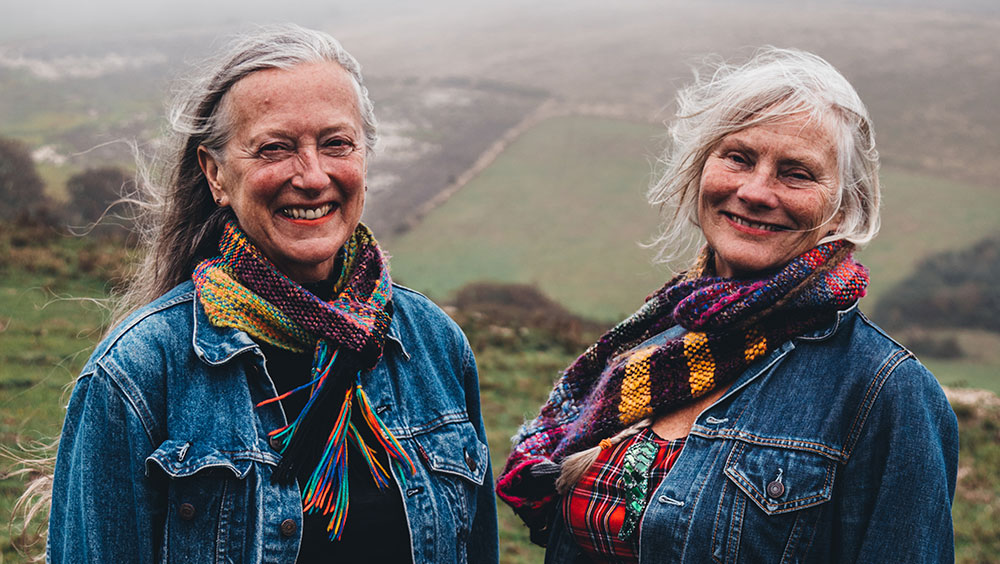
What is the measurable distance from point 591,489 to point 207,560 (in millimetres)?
1205

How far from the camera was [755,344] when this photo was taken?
7.83 feet

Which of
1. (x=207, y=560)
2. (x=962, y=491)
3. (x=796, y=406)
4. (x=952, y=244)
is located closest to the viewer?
(x=207, y=560)

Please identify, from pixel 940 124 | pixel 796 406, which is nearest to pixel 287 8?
pixel 940 124

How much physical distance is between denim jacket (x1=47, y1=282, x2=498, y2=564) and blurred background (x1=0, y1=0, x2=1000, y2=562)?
101 cm

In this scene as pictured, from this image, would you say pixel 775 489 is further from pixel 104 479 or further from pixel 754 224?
pixel 104 479

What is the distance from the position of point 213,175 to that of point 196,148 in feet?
0.34

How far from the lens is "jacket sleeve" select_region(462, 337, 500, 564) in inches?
114

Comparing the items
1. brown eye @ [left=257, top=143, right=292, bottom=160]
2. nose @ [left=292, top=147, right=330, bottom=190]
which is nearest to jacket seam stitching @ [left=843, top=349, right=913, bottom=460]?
nose @ [left=292, top=147, right=330, bottom=190]

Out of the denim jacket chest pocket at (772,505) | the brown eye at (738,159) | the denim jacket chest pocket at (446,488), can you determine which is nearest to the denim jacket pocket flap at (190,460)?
the denim jacket chest pocket at (446,488)

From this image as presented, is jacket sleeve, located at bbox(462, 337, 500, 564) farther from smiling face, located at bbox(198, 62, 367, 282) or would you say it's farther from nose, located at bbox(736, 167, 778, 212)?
nose, located at bbox(736, 167, 778, 212)

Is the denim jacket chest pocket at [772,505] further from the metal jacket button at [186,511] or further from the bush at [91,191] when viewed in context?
the bush at [91,191]

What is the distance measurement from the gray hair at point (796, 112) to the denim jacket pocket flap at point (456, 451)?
125 centimetres

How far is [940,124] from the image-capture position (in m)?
37.6

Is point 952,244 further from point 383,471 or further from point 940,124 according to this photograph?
point 383,471
